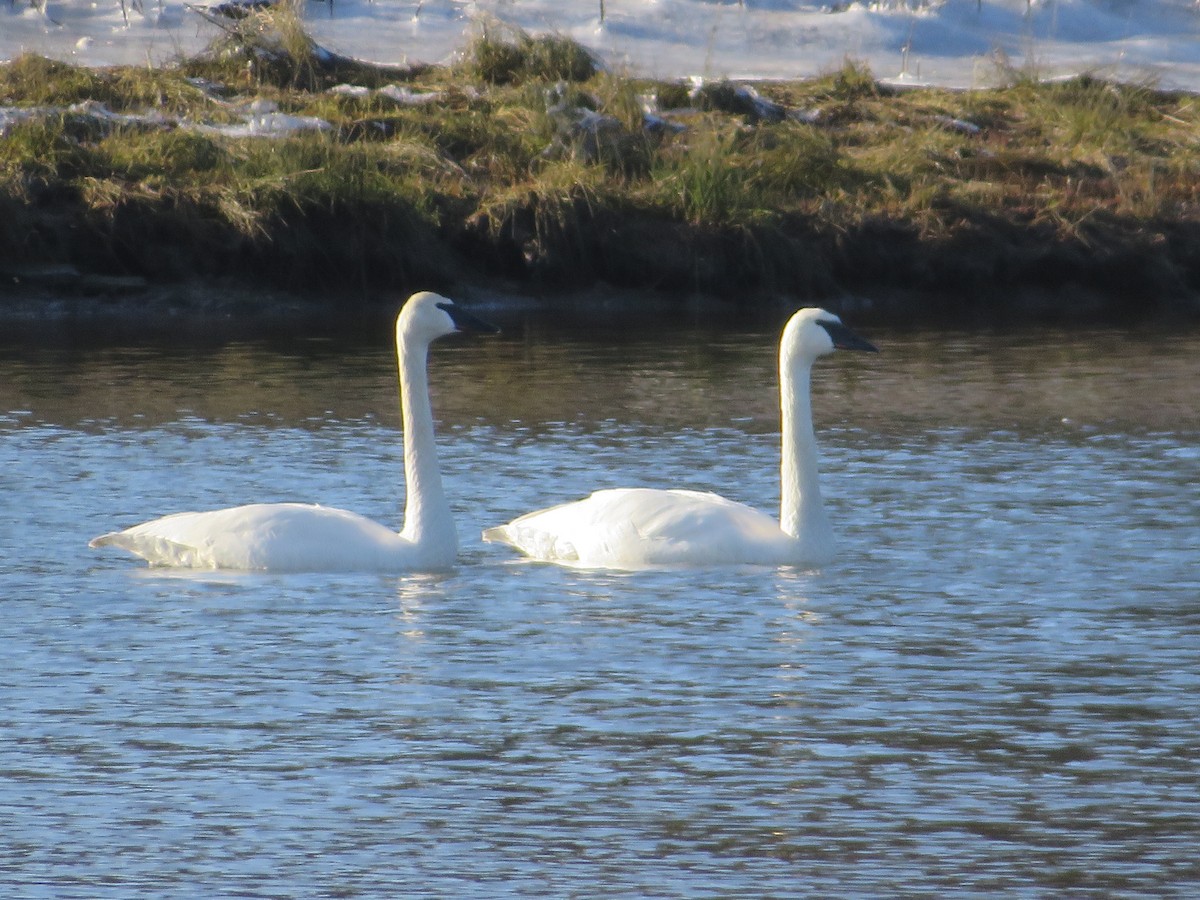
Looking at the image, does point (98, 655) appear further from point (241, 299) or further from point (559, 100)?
point (559, 100)

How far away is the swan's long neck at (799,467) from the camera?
999 cm

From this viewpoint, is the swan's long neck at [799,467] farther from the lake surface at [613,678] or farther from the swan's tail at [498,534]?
the swan's tail at [498,534]

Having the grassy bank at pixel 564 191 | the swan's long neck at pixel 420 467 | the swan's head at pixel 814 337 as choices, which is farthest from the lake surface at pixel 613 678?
the grassy bank at pixel 564 191

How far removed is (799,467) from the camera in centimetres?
1012

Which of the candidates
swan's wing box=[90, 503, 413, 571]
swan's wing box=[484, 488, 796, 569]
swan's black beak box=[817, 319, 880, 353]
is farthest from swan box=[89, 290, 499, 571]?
swan's black beak box=[817, 319, 880, 353]

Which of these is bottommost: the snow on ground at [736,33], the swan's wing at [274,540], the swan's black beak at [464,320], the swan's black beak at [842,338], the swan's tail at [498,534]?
the swan's tail at [498,534]

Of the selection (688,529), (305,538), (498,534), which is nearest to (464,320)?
(498,534)

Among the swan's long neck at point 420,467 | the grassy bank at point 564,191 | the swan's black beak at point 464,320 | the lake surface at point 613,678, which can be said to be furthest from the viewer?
the grassy bank at point 564,191

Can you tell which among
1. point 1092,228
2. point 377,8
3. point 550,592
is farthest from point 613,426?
point 377,8

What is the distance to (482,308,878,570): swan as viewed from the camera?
9.89 meters

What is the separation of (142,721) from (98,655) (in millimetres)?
1018

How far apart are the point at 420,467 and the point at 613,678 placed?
2.42m

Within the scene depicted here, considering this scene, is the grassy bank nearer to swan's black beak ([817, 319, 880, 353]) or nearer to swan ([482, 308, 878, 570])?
swan's black beak ([817, 319, 880, 353])

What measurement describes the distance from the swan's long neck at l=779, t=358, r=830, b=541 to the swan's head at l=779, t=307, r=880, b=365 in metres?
0.05
